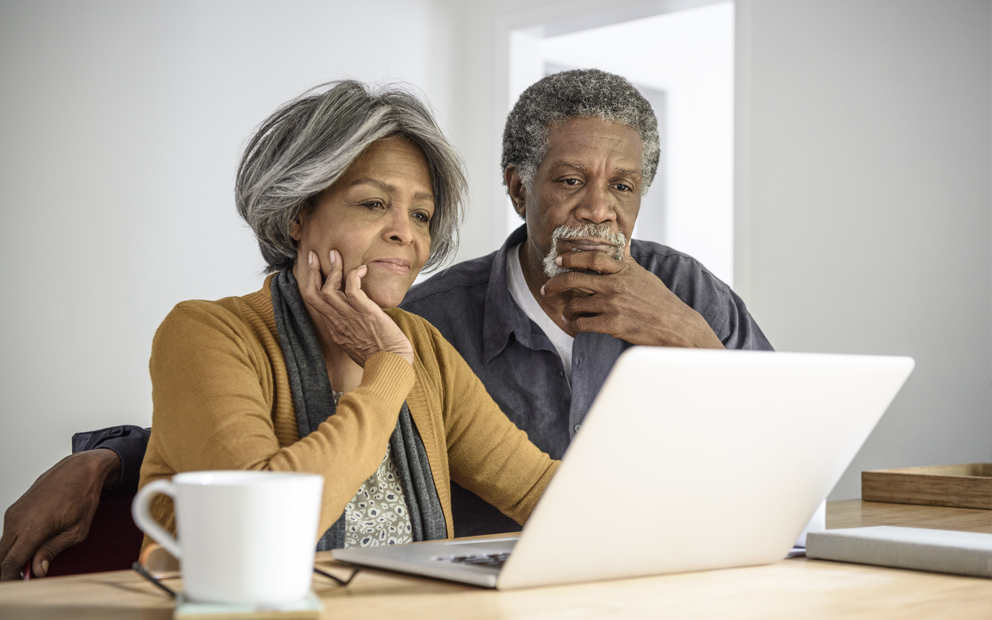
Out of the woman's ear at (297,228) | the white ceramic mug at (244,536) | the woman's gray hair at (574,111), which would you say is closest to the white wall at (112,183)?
the woman's gray hair at (574,111)

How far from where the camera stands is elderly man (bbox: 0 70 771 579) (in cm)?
177

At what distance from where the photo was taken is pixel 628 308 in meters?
1.76

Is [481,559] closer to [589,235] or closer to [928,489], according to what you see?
[928,489]

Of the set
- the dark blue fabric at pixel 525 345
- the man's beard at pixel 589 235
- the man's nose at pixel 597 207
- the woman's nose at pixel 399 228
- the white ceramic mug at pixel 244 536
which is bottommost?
the white ceramic mug at pixel 244 536

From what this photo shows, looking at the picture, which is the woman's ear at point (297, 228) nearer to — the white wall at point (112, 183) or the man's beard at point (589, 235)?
the man's beard at point (589, 235)

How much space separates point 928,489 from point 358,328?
0.94 meters

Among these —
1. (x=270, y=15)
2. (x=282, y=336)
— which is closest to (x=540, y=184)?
(x=282, y=336)

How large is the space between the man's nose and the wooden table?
1.10 m

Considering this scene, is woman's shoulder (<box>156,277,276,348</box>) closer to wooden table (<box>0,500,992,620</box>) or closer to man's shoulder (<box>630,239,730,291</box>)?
wooden table (<box>0,500,992,620</box>)

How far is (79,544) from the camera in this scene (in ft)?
3.85

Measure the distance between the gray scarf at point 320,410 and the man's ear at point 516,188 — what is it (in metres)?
0.80

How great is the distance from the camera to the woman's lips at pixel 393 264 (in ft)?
4.46

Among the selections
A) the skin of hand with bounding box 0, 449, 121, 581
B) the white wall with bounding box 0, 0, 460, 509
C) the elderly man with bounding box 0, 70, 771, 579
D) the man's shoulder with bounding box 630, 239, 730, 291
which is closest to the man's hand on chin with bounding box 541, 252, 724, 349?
the elderly man with bounding box 0, 70, 771, 579

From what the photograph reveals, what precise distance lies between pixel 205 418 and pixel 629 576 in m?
0.51
